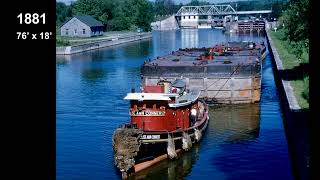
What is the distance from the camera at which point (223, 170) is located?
21.1m

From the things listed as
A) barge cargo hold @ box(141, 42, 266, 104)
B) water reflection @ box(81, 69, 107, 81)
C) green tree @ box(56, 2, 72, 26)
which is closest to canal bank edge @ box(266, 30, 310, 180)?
barge cargo hold @ box(141, 42, 266, 104)

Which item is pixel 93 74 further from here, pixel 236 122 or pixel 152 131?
pixel 152 131

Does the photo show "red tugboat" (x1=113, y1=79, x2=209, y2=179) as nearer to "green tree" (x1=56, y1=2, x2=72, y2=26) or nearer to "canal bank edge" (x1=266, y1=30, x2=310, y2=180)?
"canal bank edge" (x1=266, y1=30, x2=310, y2=180)

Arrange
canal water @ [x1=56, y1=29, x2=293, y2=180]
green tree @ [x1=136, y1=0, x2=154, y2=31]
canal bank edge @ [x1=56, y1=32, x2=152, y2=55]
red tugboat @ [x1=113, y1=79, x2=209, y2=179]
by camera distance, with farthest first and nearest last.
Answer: green tree @ [x1=136, y1=0, x2=154, y2=31] → canal bank edge @ [x1=56, y1=32, x2=152, y2=55] → canal water @ [x1=56, y1=29, x2=293, y2=180] → red tugboat @ [x1=113, y1=79, x2=209, y2=179]

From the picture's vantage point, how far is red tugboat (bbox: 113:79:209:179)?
64.3 feet

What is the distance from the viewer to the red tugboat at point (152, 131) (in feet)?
64.3

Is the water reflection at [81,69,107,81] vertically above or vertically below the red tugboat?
above

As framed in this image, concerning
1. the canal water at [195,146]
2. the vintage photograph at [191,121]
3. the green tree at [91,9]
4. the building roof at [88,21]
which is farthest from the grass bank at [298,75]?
the green tree at [91,9]

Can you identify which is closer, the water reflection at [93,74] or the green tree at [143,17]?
the water reflection at [93,74]
